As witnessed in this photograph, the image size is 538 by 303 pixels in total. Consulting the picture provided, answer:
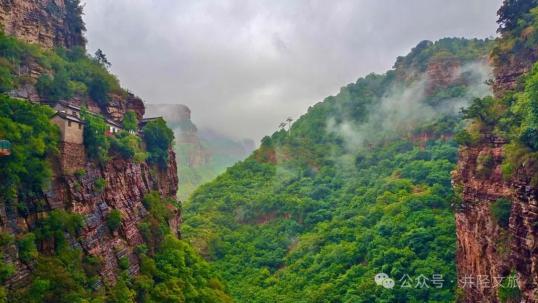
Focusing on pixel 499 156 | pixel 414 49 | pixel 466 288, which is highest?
pixel 414 49


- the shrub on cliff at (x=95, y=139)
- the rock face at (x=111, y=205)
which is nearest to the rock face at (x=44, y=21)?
the shrub on cliff at (x=95, y=139)

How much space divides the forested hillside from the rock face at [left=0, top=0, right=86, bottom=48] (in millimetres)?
32158

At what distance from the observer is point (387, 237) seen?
5228cm

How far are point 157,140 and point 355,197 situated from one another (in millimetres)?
37777

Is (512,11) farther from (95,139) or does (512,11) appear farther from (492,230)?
(95,139)

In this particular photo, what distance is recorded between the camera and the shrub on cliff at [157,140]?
133 feet

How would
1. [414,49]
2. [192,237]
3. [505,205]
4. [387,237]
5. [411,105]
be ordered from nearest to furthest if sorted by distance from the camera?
[505,205], [387,237], [192,237], [411,105], [414,49]

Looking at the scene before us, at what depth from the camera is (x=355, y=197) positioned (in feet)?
233

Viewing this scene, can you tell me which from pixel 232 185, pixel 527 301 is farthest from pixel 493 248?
pixel 232 185

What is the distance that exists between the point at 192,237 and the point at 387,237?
87.6 ft

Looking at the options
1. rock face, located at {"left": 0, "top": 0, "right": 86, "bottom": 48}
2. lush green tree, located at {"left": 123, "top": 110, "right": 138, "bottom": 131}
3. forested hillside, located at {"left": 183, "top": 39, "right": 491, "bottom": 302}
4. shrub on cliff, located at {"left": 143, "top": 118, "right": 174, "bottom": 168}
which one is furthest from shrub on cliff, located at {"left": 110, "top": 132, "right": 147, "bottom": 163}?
forested hillside, located at {"left": 183, "top": 39, "right": 491, "bottom": 302}

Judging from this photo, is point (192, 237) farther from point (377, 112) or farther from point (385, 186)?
point (377, 112)

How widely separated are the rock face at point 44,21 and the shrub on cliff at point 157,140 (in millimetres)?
9707

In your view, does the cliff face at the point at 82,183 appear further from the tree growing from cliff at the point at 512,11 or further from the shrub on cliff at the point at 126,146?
the tree growing from cliff at the point at 512,11
